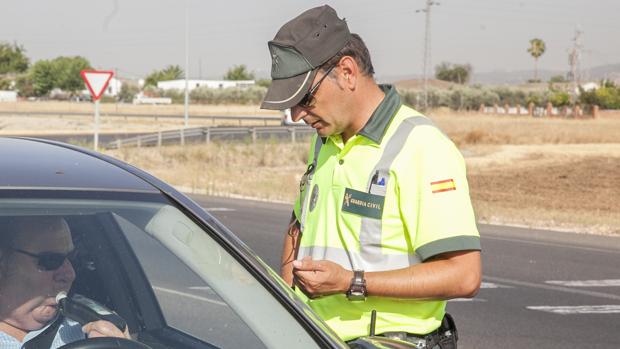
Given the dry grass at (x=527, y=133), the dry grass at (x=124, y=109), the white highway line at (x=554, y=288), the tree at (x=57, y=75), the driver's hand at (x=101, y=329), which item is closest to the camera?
the driver's hand at (x=101, y=329)

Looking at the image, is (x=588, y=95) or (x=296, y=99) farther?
(x=588, y=95)

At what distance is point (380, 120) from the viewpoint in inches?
132

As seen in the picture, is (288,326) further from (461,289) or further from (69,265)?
(461,289)

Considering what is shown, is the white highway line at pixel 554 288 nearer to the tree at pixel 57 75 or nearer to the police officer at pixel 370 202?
the police officer at pixel 370 202

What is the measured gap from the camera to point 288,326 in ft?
8.41

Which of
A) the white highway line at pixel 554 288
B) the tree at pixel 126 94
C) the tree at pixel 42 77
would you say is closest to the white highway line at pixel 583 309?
the white highway line at pixel 554 288

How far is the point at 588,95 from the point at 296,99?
106 meters

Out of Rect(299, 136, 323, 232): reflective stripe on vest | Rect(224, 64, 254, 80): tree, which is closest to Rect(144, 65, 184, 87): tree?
Rect(224, 64, 254, 80): tree

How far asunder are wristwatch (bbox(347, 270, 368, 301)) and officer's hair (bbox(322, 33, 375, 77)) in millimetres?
613

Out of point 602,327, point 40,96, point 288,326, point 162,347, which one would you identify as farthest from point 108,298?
point 40,96

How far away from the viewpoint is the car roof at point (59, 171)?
2572 mm

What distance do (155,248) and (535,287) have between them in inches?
349

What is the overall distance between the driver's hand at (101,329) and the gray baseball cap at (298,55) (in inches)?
38.5

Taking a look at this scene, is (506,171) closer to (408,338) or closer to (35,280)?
(408,338)
